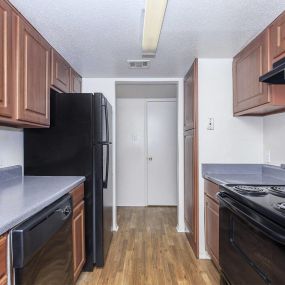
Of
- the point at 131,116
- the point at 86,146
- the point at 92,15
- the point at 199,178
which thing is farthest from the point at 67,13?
the point at 131,116

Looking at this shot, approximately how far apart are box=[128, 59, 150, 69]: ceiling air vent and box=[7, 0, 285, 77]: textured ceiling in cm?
8

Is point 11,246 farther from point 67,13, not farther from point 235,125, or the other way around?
point 235,125

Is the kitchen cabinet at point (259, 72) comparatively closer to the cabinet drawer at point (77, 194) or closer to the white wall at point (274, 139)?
the white wall at point (274, 139)

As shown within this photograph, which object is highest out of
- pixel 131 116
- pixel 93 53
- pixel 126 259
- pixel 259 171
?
pixel 93 53

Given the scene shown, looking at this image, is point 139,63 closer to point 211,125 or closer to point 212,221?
point 211,125

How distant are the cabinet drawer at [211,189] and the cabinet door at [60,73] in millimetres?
1698

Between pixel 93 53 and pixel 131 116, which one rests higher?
pixel 93 53

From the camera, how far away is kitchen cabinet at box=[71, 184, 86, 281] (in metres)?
2.05

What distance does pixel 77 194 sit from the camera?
2.14m

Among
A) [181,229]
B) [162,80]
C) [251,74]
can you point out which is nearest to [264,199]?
[251,74]

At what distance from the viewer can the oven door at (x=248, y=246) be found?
3.98 ft

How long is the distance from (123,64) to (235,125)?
1357mm

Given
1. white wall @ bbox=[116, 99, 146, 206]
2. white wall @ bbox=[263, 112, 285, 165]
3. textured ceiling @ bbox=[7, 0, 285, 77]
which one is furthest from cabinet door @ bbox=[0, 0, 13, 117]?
white wall @ bbox=[116, 99, 146, 206]

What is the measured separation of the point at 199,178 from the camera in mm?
2709
